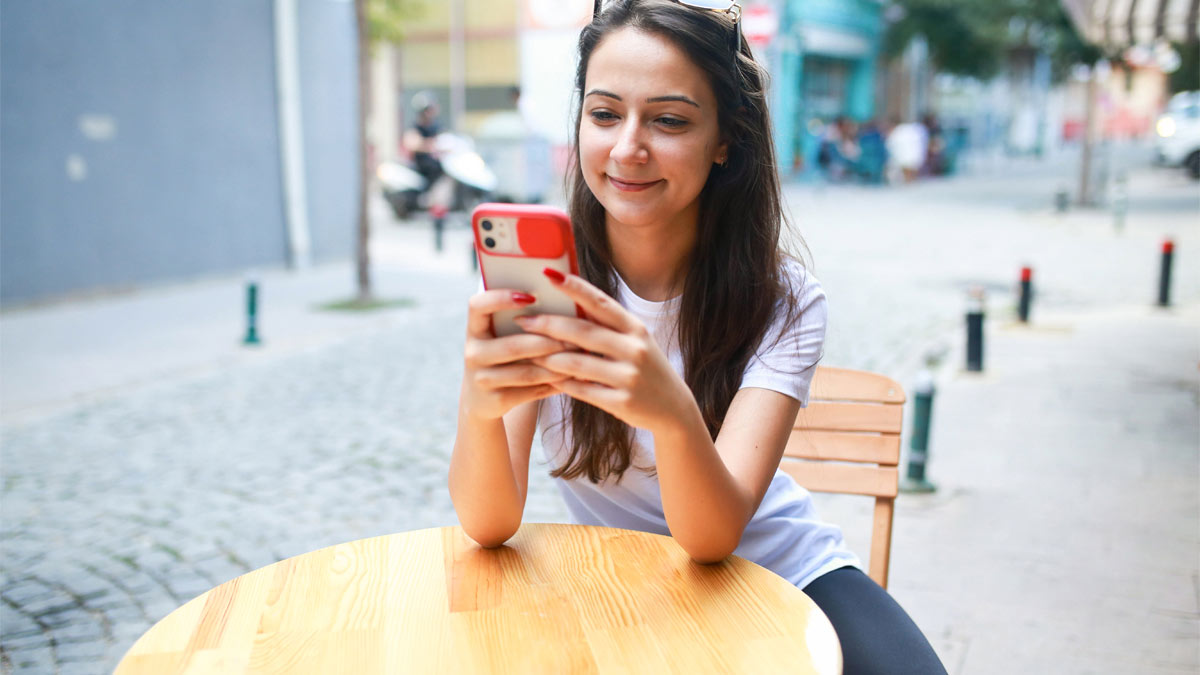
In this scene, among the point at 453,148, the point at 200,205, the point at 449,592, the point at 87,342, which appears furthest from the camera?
the point at 453,148

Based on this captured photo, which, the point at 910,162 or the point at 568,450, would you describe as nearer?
the point at 568,450

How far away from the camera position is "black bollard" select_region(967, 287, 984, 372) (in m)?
6.61

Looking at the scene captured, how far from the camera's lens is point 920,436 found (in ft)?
15.0

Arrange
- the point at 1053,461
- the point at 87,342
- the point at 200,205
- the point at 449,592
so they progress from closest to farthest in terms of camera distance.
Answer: the point at 449,592
the point at 1053,461
the point at 87,342
the point at 200,205

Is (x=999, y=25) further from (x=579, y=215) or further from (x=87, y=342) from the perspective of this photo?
(x=579, y=215)

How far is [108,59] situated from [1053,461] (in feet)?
28.6

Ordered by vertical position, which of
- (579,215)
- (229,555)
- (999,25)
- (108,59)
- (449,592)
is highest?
(999,25)

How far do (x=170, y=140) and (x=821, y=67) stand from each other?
23.8 metres

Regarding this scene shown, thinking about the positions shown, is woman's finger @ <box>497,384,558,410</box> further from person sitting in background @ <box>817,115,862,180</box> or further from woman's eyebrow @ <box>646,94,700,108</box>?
person sitting in background @ <box>817,115,862,180</box>

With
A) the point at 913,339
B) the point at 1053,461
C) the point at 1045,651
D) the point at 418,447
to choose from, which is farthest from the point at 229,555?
the point at 913,339

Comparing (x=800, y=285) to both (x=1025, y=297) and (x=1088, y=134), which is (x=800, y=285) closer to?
(x=1025, y=297)

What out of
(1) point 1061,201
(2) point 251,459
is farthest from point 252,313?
(1) point 1061,201

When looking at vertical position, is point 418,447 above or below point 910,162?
below

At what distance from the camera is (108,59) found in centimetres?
936
